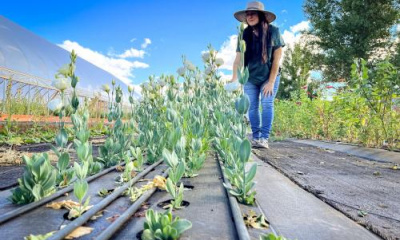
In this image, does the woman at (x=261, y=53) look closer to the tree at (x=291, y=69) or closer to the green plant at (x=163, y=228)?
the green plant at (x=163, y=228)

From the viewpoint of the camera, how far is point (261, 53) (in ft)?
11.1

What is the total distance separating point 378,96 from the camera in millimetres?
3693

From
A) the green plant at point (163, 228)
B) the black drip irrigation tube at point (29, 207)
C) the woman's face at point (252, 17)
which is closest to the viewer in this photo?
the green plant at point (163, 228)

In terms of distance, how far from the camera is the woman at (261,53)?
3262 mm

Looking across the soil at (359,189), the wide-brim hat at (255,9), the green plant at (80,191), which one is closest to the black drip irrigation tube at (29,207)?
the green plant at (80,191)

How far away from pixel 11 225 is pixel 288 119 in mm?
6962

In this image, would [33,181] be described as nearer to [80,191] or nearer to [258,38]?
[80,191]

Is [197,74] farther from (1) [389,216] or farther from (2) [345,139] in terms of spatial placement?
(2) [345,139]

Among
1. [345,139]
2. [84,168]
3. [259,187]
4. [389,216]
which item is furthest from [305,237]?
[345,139]

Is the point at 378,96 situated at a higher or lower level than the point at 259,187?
higher

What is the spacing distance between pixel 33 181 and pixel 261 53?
2.69 metres

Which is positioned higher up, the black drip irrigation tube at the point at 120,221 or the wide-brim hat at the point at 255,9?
the wide-brim hat at the point at 255,9

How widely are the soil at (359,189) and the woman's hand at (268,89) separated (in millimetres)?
932

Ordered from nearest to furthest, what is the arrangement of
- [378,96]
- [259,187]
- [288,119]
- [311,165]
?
[259,187]
[311,165]
[378,96]
[288,119]
